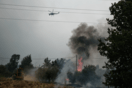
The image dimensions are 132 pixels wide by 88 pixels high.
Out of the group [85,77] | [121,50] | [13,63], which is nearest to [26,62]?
[13,63]

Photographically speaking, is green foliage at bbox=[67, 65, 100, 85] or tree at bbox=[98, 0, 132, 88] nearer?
tree at bbox=[98, 0, 132, 88]

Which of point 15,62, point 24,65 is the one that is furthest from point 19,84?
point 15,62

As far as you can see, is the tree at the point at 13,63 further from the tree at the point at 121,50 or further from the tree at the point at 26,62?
the tree at the point at 121,50

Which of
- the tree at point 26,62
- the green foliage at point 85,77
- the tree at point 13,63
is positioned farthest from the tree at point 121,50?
the tree at point 13,63

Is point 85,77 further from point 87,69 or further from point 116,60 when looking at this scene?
point 116,60

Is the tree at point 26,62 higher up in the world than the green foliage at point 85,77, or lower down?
higher up

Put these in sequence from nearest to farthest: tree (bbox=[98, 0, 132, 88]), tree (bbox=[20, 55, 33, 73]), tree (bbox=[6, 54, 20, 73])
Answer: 1. tree (bbox=[98, 0, 132, 88])
2. tree (bbox=[20, 55, 33, 73])
3. tree (bbox=[6, 54, 20, 73])

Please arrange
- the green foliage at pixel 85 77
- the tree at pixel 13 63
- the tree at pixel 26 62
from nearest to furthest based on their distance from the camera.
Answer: the green foliage at pixel 85 77 < the tree at pixel 26 62 < the tree at pixel 13 63

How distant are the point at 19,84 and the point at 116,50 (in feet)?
43.4

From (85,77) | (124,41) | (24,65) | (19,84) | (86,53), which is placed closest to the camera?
(124,41)

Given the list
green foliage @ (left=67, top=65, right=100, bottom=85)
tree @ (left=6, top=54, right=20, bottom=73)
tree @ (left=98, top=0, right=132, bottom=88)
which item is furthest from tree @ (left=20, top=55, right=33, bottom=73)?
tree @ (left=98, top=0, right=132, bottom=88)

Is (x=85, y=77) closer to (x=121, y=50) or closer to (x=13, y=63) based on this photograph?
(x=121, y=50)

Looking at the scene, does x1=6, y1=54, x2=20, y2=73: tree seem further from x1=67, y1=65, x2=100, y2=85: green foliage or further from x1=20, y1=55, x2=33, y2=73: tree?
x1=67, y1=65, x2=100, y2=85: green foliage

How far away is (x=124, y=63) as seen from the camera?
14.4 m
